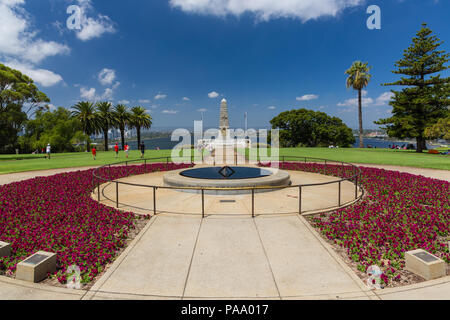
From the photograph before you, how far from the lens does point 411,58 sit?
126 feet

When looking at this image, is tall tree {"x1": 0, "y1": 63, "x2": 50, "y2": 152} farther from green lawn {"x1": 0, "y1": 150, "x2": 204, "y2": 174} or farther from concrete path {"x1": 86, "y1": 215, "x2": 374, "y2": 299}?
concrete path {"x1": 86, "y1": 215, "x2": 374, "y2": 299}

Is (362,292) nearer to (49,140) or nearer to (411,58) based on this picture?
(411,58)

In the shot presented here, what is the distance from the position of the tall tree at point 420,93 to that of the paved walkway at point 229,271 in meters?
39.8

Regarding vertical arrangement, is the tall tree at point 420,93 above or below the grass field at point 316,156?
above

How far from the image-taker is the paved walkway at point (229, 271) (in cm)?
426

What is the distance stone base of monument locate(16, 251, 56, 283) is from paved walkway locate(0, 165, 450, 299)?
0.15m

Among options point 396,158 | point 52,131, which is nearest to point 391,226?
point 396,158

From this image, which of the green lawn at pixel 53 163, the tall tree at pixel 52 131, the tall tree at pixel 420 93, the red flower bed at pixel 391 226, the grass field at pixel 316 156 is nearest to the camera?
the red flower bed at pixel 391 226

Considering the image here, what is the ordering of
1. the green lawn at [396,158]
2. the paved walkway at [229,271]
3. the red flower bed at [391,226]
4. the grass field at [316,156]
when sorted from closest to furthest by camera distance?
the paved walkway at [229,271] < the red flower bed at [391,226] < the green lawn at [396,158] < the grass field at [316,156]

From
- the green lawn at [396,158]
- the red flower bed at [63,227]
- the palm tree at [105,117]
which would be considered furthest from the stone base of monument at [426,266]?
the palm tree at [105,117]

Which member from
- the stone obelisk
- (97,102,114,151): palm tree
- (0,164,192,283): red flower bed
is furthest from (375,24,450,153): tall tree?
(97,102,114,151): palm tree

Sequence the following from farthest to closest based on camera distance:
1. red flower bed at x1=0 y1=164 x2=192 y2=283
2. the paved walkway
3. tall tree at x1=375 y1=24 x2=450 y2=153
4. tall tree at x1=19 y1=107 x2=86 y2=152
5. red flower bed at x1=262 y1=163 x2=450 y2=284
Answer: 1. tall tree at x1=19 y1=107 x2=86 y2=152
2. tall tree at x1=375 y1=24 x2=450 y2=153
3. red flower bed at x1=262 y1=163 x2=450 y2=284
4. red flower bed at x1=0 y1=164 x2=192 y2=283
5. the paved walkway

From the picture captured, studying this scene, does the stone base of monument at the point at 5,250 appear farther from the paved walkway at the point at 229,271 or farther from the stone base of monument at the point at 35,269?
the stone base of monument at the point at 35,269

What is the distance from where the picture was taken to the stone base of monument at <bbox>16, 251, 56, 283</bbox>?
180 inches
